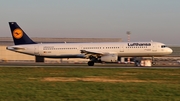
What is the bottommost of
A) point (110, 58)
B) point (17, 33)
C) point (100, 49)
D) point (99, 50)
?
point (110, 58)

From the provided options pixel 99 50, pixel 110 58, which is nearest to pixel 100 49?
pixel 99 50

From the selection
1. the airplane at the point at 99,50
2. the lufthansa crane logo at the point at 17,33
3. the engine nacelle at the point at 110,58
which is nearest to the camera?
the engine nacelle at the point at 110,58

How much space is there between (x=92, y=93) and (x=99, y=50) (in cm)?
3469

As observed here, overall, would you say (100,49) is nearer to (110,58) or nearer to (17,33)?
(110,58)

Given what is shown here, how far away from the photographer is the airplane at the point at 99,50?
5038 centimetres

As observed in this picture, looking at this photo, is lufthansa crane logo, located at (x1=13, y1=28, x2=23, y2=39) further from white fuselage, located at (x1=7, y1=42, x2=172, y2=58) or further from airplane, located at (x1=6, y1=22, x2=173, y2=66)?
white fuselage, located at (x1=7, y1=42, x2=172, y2=58)

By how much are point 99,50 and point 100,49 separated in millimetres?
200

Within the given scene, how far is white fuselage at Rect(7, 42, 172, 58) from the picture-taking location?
50438 mm

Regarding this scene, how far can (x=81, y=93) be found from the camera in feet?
56.4

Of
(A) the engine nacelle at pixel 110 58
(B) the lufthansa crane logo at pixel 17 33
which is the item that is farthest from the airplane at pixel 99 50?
(B) the lufthansa crane logo at pixel 17 33

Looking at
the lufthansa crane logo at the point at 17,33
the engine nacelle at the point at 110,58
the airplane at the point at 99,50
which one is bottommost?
the engine nacelle at the point at 110,58

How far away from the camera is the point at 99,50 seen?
51812mm

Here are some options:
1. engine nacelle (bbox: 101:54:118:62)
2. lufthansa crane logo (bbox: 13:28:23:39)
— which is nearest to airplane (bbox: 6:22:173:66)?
engine nacelle (bbox: 101:54:118:62)

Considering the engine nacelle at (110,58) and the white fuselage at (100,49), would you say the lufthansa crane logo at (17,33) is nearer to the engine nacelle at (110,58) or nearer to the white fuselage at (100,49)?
the white fuselage at (100,49)
